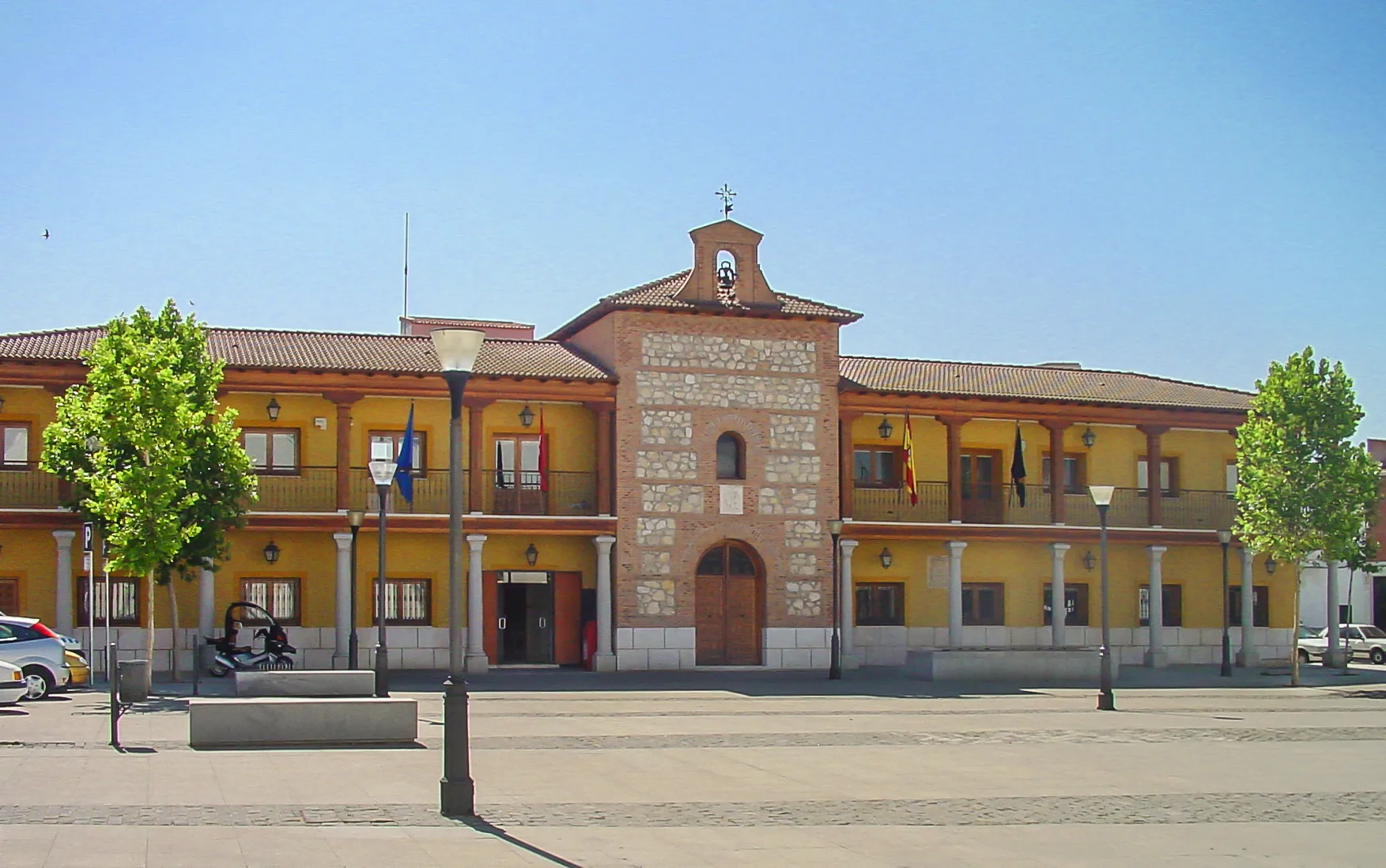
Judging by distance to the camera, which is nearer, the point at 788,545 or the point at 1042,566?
the point at 788,545

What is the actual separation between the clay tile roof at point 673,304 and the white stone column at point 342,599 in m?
7.63

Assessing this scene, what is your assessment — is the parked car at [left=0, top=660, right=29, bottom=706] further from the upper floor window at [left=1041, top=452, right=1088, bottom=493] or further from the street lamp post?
the upper floor window at [left=1041, top=452, right=1088, bottom=493]

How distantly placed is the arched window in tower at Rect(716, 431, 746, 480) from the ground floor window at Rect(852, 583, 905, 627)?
4.58 meters

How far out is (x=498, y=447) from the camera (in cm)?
3428

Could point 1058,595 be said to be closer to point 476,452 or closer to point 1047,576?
point 1047,576

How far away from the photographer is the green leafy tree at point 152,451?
83.1 ft

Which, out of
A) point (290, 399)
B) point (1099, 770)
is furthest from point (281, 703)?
point (290, 399)

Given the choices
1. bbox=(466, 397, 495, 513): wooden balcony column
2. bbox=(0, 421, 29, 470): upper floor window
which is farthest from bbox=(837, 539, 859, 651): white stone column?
bbox=(0, 421, 29, 470): upper floor window

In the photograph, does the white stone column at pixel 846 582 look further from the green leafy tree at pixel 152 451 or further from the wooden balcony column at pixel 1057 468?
the green leafy tree at pixel 152 451

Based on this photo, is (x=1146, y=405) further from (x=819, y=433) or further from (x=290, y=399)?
(x=290, y=399)

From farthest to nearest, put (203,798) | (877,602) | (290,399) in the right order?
(877,602) → (290,399) → (203,798)

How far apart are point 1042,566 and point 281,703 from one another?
25.1m

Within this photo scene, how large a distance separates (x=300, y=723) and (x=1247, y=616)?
91.9 feet

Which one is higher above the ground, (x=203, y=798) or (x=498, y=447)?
(x=498, y=447)
